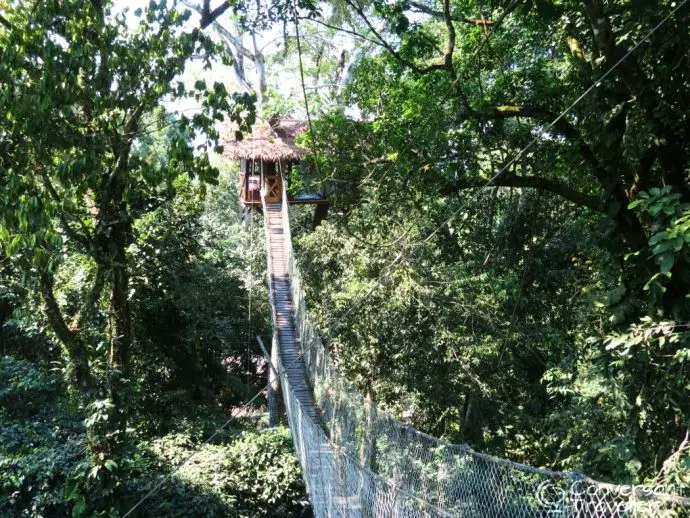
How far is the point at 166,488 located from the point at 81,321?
1.39 m

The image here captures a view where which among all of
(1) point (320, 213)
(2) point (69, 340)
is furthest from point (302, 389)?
(1) point (320, 213)

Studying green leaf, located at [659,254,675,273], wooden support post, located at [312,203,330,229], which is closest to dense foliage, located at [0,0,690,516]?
green leaf, located at [659,254,675,273]

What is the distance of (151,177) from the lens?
319cm

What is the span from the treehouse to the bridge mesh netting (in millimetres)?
3803

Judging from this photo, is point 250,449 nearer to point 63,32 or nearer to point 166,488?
point 166,488

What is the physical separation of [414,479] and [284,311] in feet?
11.0

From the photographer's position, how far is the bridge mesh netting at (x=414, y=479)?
2.00 m

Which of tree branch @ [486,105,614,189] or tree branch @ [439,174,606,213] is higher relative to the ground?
tree branch @ [486,105,614,189]

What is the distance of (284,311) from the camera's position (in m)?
6.36

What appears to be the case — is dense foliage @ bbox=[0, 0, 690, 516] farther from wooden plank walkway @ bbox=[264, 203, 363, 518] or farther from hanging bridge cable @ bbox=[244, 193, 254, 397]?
wooden plank walkway @ bbox=[264, 203, 363, 518]

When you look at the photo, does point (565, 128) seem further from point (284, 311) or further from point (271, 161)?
point (271, 161)

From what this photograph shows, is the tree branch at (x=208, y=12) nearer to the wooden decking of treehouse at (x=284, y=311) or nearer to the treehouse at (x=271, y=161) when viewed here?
the wooden decking of treehouse at (x=284, y=311)

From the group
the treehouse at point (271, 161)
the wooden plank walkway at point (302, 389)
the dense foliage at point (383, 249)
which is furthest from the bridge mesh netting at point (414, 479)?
the treehouse at point (271, 161)

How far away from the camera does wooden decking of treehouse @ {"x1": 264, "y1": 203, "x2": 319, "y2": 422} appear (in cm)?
512
